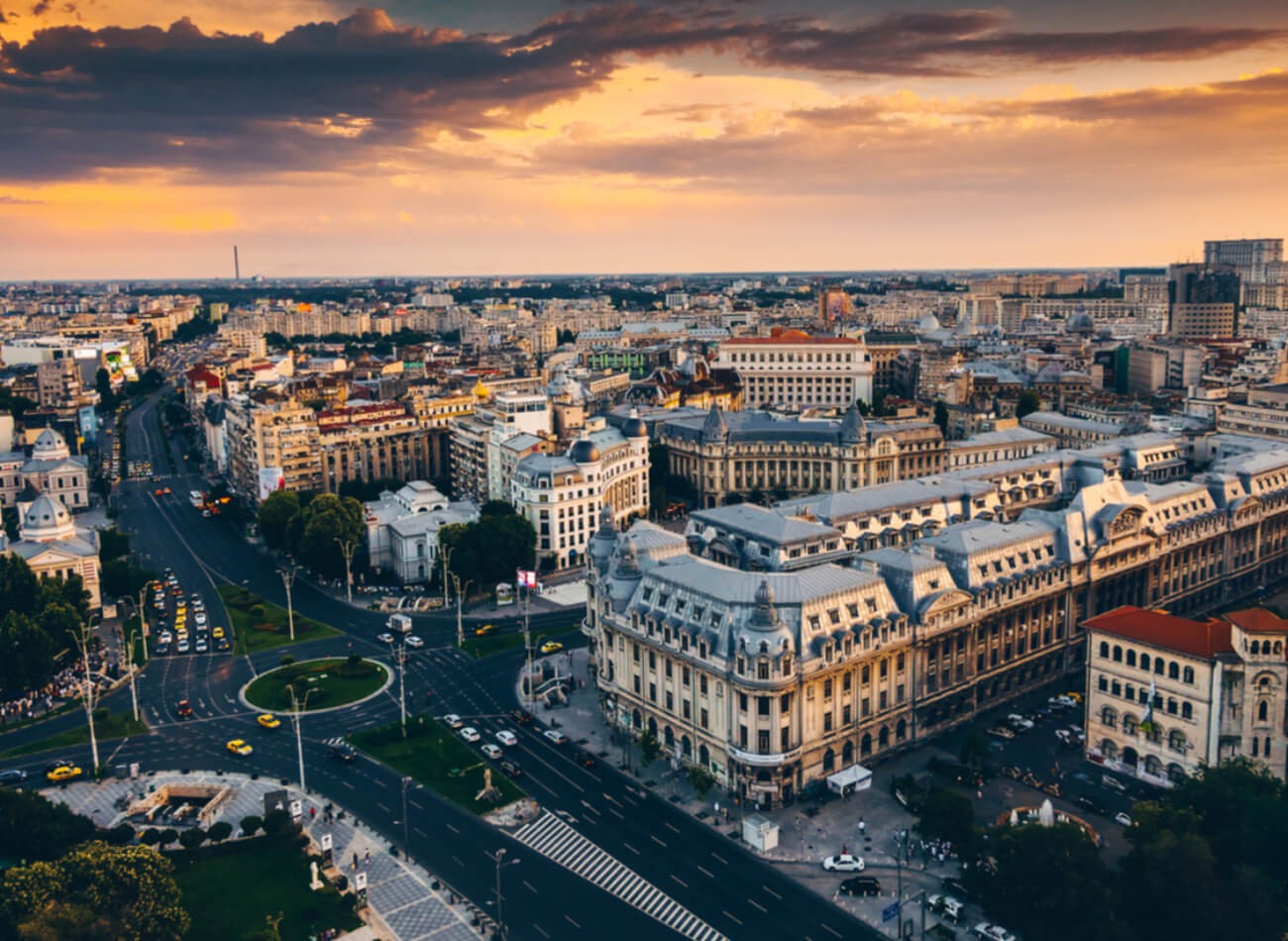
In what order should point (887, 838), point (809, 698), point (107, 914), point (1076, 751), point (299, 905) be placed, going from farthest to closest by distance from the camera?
1. point (1076, 751)
2. point (809, 698)
3. point (887, 838)
4. point (299, 905)
5. point (107, 914)

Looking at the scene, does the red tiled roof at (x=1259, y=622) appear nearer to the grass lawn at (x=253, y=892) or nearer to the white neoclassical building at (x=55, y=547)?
the grass lawn at (x=253, y=892)

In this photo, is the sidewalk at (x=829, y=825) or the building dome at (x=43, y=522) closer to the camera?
the sidewalk at (x=829, y=825)

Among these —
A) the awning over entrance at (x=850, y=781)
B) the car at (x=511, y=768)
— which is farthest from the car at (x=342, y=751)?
the awning over entrance at (x=850, y=781)

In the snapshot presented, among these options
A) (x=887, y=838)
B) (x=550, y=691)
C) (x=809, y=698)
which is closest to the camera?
(x=887, y=838)

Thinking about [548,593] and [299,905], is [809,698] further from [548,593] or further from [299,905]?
[548,593]

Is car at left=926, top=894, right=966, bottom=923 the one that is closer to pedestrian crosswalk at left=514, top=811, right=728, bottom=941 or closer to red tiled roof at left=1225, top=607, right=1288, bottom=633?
pedestrian crosswalk at left=514, top=811, right=728, bottom=941

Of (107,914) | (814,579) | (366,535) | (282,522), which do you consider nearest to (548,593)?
(366,535)
